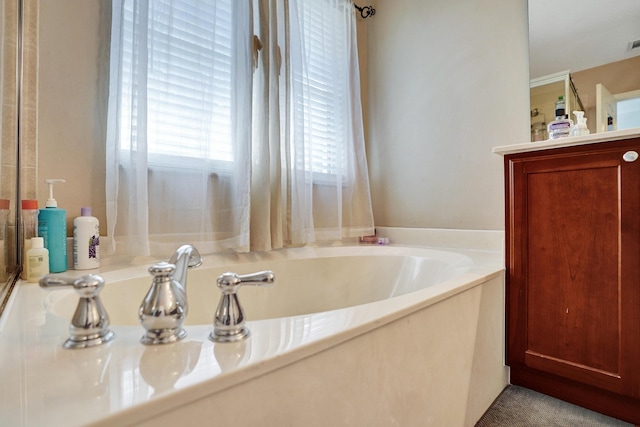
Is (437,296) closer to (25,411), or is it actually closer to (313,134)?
(25,411)

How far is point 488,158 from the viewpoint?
164 cm

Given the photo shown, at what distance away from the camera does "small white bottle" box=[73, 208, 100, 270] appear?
3.35ft

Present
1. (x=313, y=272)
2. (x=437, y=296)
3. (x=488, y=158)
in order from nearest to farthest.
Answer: (x=437, y=296), (x=313, y=272), (x=488, y=158)

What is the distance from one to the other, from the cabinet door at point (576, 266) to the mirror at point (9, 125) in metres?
1.64

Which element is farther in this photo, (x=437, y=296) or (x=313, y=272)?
(x=313, y=272)

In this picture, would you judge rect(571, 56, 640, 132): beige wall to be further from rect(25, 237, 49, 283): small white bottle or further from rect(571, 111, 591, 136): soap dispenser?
rect(25, 237, 49, 283): small white bottle

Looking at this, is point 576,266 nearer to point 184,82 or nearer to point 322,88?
point 322,88

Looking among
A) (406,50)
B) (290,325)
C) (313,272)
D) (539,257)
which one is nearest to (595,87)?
(539,257)

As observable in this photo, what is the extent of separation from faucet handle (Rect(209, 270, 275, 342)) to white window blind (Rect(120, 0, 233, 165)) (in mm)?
838

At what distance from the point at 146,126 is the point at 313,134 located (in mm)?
841

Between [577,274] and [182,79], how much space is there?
159 cm

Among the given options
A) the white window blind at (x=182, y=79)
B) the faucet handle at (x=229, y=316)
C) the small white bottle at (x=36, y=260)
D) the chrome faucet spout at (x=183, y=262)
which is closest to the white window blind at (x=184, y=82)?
the white window blind at (x=182, y=79)

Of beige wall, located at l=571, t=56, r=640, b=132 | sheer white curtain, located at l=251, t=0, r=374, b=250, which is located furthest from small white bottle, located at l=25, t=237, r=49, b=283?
beige wall, located at l=571, t=56, r=640, b=132

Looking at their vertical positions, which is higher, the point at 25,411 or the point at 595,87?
the point at 595,87
